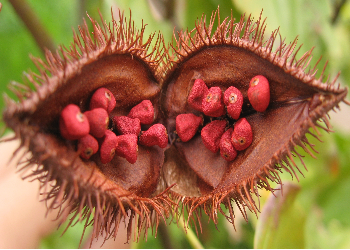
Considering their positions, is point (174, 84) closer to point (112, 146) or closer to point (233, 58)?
point (233, 58)

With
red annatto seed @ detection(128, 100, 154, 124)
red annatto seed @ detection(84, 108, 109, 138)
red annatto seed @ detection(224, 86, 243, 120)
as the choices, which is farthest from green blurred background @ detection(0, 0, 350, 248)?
red annatto seed @ detection(84, 108, 109, 138)

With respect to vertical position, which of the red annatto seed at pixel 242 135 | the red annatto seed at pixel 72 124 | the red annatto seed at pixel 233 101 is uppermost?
the red annatto seed at pixel 233 101

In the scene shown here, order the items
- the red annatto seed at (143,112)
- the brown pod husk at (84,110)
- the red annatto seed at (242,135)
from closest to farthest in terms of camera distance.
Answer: the brown pod husk at (84,110), the red annatto seed at (242,135), the red annatto seed at (143,112)

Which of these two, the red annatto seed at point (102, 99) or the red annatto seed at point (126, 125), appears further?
the red annatto seed at point (126, 125)

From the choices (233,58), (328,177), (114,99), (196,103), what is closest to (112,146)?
(114,99)

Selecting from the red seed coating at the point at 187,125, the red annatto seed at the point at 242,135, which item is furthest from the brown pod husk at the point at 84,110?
the red annatto seed at the point at 242,135

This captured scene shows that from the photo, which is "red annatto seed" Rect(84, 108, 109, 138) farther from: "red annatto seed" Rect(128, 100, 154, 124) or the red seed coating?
the red seed coating

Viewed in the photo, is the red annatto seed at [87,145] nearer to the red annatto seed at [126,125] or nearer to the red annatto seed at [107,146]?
the red annatto seed at [107,146]

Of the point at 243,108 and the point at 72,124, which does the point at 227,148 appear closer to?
the point at 243,108
